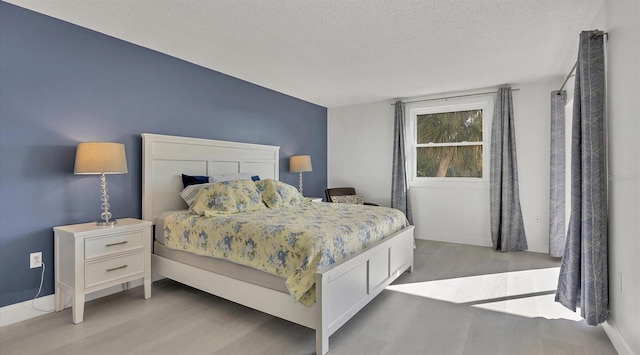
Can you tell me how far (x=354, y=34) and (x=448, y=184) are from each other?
10.4 feet

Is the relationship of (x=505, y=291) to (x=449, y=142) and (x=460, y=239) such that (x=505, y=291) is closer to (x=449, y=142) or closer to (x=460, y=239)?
(x=460, y=239)

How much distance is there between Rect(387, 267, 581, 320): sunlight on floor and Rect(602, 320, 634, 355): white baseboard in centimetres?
26

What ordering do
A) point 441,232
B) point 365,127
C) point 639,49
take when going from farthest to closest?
point 365,127 < point 441,232 < point 639,49

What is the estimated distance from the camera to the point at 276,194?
356cm

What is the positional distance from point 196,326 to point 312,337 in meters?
0.88

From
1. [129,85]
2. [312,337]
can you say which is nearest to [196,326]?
[312,337]

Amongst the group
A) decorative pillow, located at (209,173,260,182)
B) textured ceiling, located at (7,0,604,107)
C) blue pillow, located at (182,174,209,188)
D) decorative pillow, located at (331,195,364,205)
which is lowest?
decorative pillow, located at (331,195,364,205)

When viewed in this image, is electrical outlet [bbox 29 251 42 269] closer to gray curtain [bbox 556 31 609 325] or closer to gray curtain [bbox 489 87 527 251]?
A: gray curtain [bbox 556 31 609 325]

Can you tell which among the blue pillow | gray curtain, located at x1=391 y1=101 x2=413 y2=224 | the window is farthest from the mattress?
the window

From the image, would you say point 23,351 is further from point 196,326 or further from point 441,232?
point 441,232

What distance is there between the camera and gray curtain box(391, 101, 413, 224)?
5199 mm

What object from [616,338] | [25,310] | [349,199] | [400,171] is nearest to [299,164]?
[349,199]

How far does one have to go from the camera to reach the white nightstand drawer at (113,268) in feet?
7.98

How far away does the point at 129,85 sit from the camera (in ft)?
10.1
